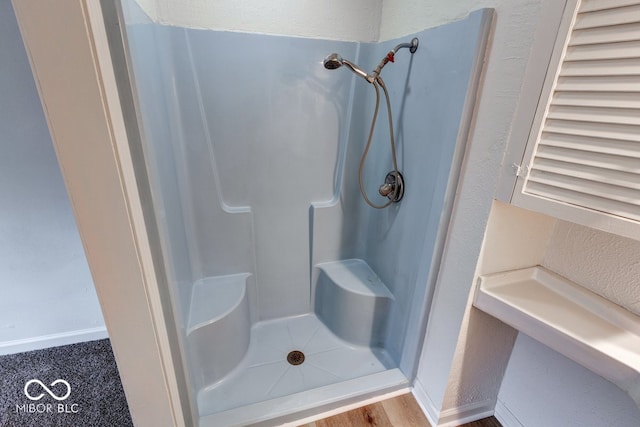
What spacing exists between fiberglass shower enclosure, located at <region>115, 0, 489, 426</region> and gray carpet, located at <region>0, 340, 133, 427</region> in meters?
0.43

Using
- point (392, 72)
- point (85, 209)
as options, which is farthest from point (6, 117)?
point (392, 72)

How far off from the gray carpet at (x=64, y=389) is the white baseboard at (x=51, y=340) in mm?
27

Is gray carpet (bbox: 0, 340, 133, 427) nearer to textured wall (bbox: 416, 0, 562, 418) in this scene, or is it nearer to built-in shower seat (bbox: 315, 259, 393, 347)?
built-in shower seat (bbox: 315, 259, 393, 347)

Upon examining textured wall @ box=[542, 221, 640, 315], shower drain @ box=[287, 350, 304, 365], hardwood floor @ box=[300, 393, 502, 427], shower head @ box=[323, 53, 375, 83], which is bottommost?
shower drain @ box=[287, 350, 304, 365]

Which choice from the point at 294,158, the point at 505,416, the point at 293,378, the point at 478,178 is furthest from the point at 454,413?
the point at 294,158

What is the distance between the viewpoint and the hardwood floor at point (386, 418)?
1.27m

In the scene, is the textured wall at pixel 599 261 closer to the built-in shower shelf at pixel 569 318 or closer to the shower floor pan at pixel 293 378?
the built-in shower shelf at pixel 569 318

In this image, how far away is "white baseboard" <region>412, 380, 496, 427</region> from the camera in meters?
1.25

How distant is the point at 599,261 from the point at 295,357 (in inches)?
56.8

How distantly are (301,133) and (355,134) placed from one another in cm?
33

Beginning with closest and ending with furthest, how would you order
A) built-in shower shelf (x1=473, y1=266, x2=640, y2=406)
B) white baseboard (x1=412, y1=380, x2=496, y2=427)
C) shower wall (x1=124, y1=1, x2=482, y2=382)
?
built-in shower shelf (x1=473, y1=266, x2=640, y2=406), shower wall (x1=124, y1=1, x2=482, y2=382), white baseboard (x1=412, y1=380, x2=496, y2=427)

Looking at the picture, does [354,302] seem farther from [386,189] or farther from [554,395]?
[554,395]

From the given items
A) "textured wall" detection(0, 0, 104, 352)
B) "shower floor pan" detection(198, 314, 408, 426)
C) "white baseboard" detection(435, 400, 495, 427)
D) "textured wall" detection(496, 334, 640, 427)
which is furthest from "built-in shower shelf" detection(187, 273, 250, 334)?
"textured wall" detection(496, 334, 640, 427)

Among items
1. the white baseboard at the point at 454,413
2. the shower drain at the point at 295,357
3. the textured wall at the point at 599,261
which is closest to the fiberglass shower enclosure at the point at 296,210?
the shower drain at the point at 295,357
